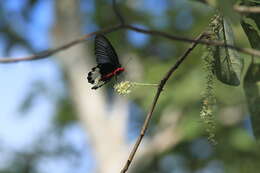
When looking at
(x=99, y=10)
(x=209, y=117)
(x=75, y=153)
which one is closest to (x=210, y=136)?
(x=209, y=117)

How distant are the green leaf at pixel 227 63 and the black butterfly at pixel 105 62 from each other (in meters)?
0.21

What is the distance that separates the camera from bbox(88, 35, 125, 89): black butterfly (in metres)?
1.12

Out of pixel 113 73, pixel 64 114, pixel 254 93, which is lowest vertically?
pixel 64 114

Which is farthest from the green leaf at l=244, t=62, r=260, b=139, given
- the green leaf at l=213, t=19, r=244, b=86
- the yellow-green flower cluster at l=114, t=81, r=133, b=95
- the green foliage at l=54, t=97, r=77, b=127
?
the green foliage at l=54, t=97, r=77, b=127

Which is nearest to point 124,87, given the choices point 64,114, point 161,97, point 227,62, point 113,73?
point 113,73

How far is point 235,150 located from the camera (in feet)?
23.4

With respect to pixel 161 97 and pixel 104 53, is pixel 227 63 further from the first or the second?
pixel 161 97

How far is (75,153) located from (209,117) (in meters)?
9.75

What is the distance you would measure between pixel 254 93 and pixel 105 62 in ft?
1.03

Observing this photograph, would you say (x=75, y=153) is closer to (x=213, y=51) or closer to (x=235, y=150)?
(x=235, y=150)

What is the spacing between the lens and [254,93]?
46.0 inches

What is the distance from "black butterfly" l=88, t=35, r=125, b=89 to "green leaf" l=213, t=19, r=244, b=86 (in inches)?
8.2

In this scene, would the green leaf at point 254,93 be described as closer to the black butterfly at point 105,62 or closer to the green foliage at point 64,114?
the black butterfly at point 105,62

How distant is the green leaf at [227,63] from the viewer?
1179 mm
